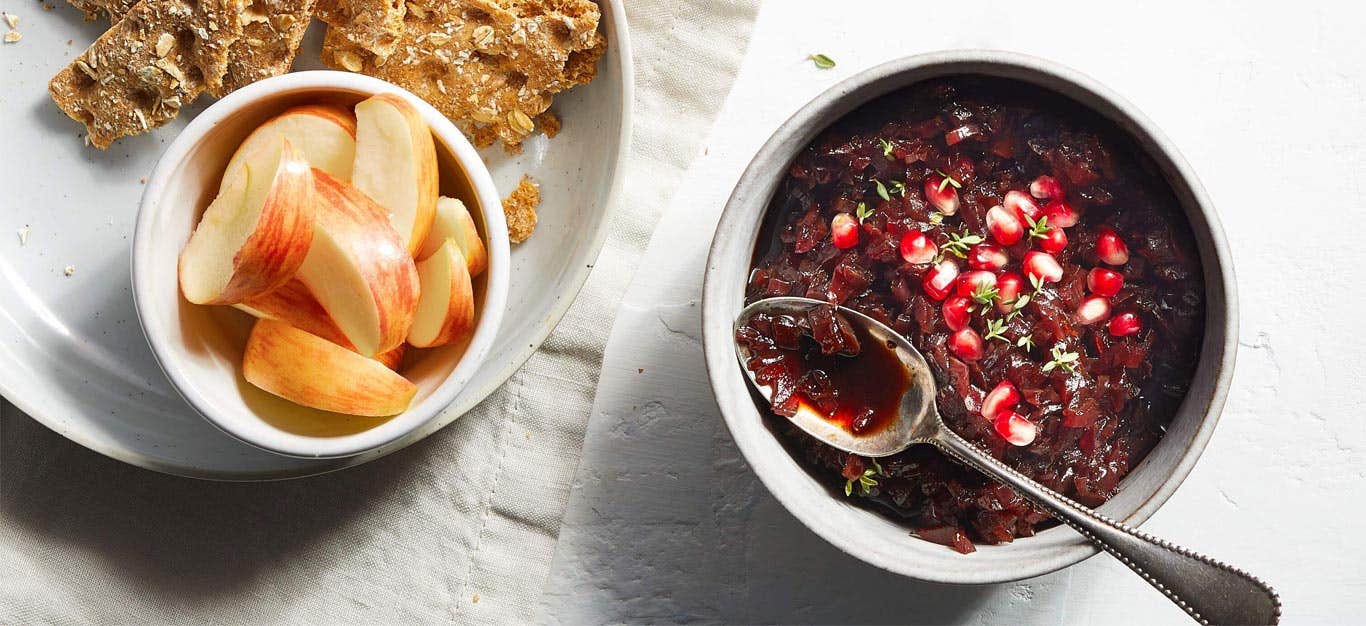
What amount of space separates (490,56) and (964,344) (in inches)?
33.8

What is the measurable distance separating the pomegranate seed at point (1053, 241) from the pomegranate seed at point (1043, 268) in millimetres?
12

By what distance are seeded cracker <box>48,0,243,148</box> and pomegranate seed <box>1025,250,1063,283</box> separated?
121 cm

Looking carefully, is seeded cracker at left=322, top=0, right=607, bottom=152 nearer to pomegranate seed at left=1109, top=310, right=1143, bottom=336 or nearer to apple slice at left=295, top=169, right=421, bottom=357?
apple slice at left=295, top=169, right=421, bottom=357

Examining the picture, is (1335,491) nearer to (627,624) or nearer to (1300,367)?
(1300,367)

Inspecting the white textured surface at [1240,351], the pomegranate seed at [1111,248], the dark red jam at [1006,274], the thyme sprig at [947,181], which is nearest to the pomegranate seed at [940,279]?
the dark red jam at [1006,274]

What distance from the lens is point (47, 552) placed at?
1691 mm

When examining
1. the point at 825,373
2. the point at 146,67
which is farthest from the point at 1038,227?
the point at 146,67

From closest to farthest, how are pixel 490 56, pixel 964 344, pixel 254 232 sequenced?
pixel 254 232 → pixel 964 344 → pixel 490 56

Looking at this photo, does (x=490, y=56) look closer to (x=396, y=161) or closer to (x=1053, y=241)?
(x=396, y=161)

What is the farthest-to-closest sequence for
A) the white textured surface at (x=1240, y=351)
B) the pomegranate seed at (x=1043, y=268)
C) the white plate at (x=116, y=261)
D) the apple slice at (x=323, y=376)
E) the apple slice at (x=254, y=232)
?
the white textured surface at (x=1240, y=351), the white plate at (x=116, y=261), the pomegranate seed at (x=1043, y=268), the apple slice at (x=323, y=376), the apple slice at (x=254, y=232)

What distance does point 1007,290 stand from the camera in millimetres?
1397

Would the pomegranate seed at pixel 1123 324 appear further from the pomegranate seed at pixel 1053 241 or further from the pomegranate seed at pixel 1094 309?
the pomegranate seed at pixel 1053 241

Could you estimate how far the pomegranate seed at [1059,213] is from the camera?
1395 mm

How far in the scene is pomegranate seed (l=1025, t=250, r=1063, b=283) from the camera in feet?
4.57
